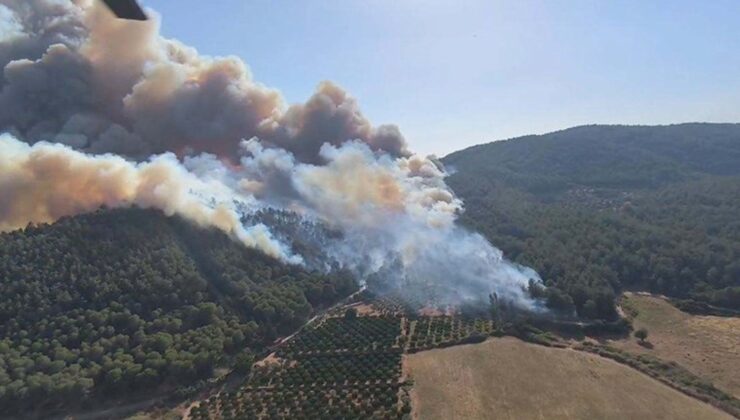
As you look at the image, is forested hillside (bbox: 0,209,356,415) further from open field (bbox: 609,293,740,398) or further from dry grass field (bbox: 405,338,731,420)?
open field (bbox: 609,293,740,398)

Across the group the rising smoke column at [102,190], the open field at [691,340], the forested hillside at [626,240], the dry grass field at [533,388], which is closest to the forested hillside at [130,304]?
the rising smoke column at [102,190]

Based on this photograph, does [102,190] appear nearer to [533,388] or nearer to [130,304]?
[130,304]

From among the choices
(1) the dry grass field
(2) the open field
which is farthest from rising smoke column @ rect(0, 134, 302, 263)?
(2) the open field

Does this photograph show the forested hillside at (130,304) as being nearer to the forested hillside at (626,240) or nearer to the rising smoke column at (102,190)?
the rising smoke column at (102,190)

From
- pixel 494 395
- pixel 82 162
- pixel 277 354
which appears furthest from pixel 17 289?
pixel 494 395

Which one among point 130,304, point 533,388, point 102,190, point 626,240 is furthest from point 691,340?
point 102,190

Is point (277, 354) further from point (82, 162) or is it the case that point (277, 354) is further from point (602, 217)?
point (602, 217)
